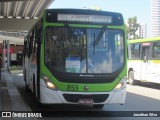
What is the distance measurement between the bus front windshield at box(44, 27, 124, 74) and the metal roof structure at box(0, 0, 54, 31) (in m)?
19.3

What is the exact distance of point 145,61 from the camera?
2245cm

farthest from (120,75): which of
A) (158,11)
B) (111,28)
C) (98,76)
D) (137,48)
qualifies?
(158,11)

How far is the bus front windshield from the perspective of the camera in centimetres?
1070

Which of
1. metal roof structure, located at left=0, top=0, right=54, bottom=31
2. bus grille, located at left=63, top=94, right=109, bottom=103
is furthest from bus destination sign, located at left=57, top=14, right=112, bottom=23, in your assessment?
metal roof structure, located at left=0, top=0, right=54, bottom=31

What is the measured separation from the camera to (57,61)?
10.7 m

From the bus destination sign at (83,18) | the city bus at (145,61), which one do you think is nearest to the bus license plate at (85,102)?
the bus destination sign at (83,18)

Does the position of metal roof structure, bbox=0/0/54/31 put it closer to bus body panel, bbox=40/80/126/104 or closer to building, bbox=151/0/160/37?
bus body panel, bbox=40/80/126/104

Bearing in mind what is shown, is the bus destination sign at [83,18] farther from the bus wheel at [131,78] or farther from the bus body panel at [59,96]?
the bus wheel at [131,78]

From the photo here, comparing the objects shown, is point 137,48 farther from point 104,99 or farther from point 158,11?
point 158,11

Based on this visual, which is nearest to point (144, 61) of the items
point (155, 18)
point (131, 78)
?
point (131, 78)

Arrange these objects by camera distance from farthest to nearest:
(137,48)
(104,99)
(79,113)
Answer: (137,48) → (79,113) → (104,99)

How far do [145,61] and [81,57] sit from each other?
1220 centimetres

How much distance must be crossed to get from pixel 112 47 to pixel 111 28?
52cm

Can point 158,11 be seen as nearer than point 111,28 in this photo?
No
